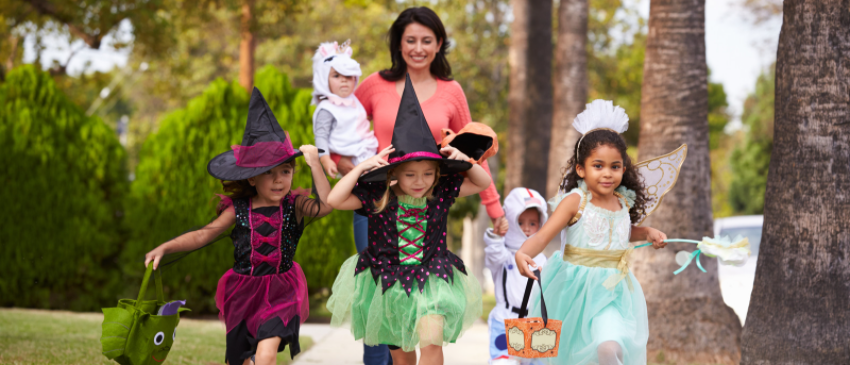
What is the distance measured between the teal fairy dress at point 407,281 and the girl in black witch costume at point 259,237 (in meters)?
0.47

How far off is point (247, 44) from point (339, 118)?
47.2ft

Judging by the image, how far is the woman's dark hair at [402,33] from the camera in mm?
4635

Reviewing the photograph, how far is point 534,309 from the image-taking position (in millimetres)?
4219

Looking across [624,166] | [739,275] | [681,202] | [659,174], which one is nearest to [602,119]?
[624,166]

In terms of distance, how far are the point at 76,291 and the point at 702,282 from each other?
7.28 m

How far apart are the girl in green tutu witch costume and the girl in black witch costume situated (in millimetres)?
452

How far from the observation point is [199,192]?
8.73m

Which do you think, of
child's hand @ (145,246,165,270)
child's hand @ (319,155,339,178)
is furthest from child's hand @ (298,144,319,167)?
child's hand @ (145,246,165,270)

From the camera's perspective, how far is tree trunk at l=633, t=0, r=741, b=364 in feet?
21.0

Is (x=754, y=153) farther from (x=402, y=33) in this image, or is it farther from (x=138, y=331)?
(x=138, y=331)

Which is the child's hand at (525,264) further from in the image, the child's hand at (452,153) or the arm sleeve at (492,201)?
the arm sleeve at (492,201)

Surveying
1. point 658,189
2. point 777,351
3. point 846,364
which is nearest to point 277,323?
point 658,189

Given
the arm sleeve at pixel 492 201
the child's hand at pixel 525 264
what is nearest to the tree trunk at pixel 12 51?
the arm sleeve at pixel 492 201

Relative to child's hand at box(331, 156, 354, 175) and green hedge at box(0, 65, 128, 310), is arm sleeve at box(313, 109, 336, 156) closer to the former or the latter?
child's hand at box(331, 156, 354, 175)
